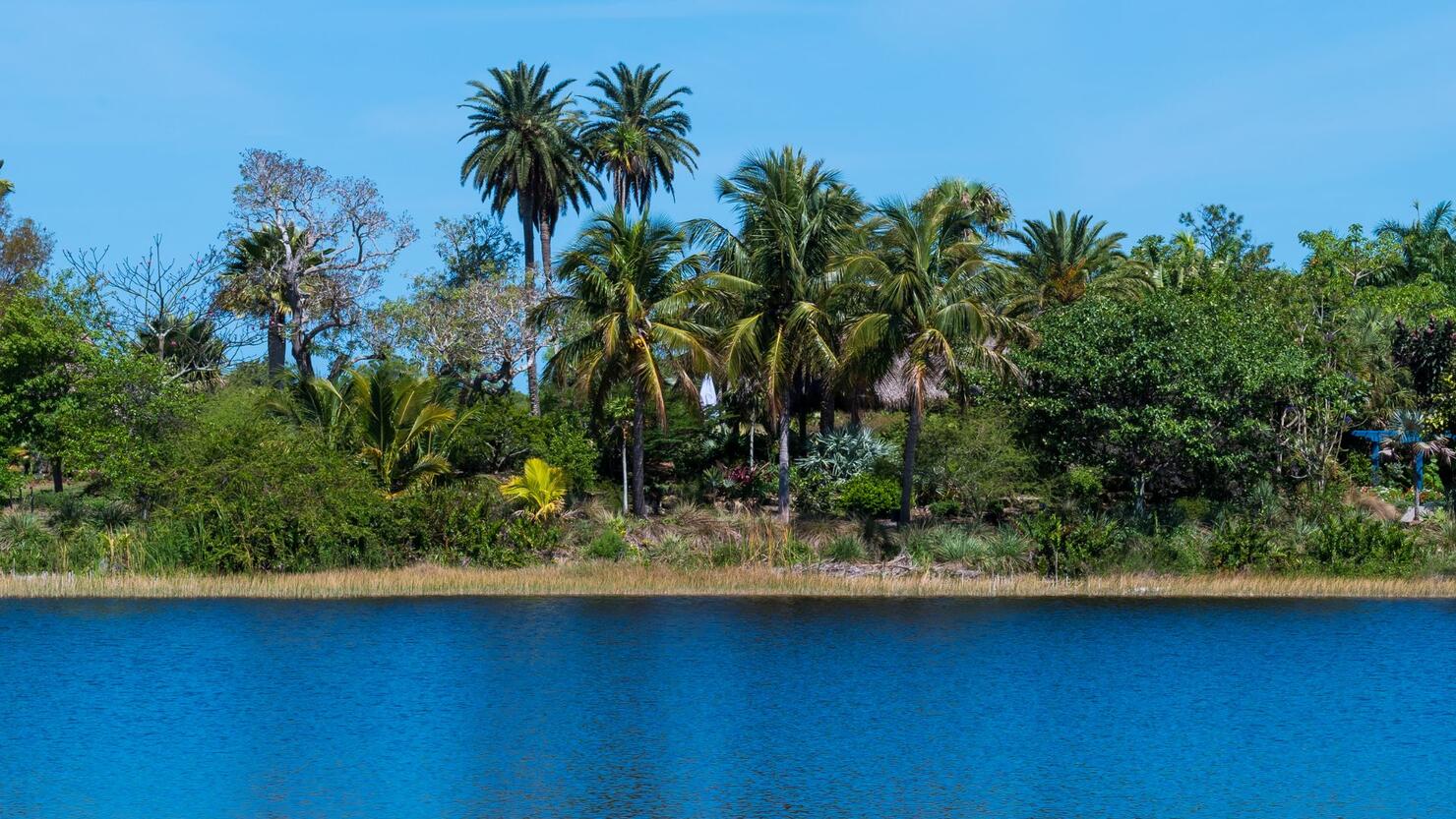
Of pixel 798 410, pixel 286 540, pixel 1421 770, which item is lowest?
pixel 1421 770

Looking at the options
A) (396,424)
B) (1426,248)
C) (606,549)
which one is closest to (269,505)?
(396,424)

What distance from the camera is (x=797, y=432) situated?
5634 cm

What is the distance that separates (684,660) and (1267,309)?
2437 centimetres

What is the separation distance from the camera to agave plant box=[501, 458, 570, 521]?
44812 mm

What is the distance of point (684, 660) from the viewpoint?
29.9 meters

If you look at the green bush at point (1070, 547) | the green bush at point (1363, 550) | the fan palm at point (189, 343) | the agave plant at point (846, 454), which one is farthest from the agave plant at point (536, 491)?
the green bush at point (1363, 550)

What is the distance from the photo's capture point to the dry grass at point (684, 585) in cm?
3866

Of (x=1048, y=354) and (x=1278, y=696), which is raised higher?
(x=1048, y=354)

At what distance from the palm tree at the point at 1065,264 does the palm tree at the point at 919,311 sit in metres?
14.0

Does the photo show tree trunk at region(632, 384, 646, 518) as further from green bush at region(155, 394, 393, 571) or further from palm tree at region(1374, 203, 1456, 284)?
palm tree at region(1374, 203, 1456, 284)

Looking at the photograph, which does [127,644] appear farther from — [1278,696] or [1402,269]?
[1402,269]

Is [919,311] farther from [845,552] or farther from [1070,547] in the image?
[1070,547]

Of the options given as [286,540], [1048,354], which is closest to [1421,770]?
[1048,354]

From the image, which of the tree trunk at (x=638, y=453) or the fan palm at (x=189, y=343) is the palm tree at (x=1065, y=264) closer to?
the tree trunk at (x=638, y=453)
